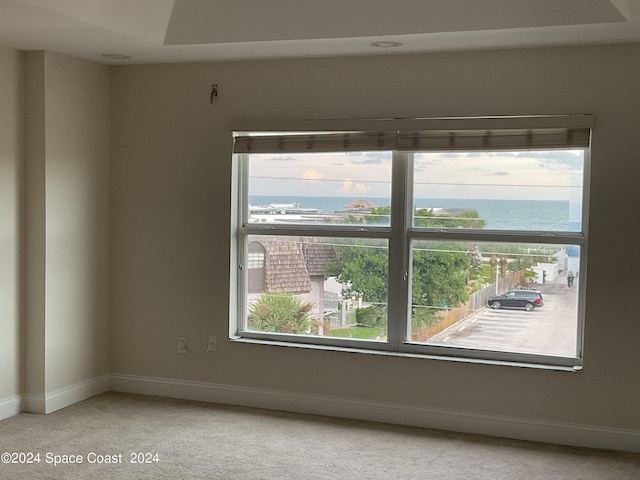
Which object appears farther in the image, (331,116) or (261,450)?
(331,116)

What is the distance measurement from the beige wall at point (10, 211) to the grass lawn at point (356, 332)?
6.80 feet

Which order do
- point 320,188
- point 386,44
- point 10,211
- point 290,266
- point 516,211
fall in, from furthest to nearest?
point 290,266
point 320,188
point 10,211
point 516,211
point 386,44

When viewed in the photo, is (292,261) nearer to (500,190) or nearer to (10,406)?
(500,190)

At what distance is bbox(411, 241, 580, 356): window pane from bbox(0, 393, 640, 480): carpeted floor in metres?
0.61

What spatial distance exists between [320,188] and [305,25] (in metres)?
1.22

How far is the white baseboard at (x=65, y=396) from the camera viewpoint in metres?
4.94

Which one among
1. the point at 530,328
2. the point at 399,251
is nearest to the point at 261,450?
the point at 399,251

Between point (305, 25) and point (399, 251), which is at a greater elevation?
point (305, 25)

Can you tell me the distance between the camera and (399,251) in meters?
4.91

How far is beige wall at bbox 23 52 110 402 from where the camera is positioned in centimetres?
489

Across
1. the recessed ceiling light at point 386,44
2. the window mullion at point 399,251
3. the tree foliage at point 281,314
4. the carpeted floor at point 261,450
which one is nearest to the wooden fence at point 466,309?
the window mullion at point 399,251

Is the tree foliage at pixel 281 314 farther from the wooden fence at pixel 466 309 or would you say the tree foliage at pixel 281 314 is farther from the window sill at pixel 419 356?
the wooden fence at pixel 466 309

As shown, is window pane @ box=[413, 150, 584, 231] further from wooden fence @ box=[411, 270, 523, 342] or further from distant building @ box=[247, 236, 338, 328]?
distant building @ box=[247, 236, 338, 328]

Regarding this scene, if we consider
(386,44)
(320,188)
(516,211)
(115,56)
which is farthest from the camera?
(320,188)
